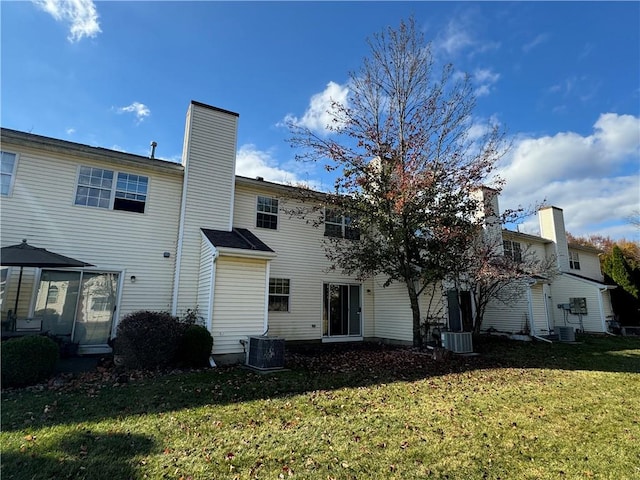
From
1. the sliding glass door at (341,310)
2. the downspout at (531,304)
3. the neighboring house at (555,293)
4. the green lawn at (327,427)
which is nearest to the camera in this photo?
the green lawn at (327,427)

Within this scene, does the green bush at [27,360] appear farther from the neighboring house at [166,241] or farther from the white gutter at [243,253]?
the white gutter at [243,253]

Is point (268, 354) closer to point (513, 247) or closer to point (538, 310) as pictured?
point (538, 310)

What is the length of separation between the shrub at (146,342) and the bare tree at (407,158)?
6416 mm

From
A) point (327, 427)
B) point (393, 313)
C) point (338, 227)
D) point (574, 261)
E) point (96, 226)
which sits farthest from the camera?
point (574, 261)

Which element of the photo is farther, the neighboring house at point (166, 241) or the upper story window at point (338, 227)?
the upper story window at point (338, 227)

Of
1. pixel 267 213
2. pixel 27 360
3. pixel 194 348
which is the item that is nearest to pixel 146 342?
pixel 194 348

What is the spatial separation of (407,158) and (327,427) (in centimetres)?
899

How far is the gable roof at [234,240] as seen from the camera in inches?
382

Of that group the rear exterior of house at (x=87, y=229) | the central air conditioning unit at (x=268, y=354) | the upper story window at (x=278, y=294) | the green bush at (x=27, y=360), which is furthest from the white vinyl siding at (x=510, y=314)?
the green bush at (x=27, y=360)

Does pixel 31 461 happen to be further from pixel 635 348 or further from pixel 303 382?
pixel 635 348

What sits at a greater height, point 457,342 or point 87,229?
point 87,229

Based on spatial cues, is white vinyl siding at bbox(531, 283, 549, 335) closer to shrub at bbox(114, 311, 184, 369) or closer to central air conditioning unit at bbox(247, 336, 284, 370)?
central air conditioning unit at bbox(247, 336, 284, 370)

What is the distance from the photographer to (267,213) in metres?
12.8

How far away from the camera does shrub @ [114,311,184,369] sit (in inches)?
301
